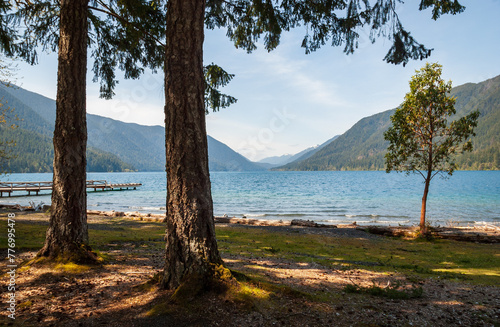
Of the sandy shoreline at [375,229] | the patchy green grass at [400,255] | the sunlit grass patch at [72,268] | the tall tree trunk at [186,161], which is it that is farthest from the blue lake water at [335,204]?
the tall tree trunk at [186,161]

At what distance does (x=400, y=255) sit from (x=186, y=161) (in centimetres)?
931

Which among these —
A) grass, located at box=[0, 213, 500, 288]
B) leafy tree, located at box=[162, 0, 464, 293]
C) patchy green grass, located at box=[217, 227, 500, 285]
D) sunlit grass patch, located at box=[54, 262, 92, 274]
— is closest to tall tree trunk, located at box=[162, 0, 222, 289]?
leafy tree, located at box=[162, 0, 464, 293]

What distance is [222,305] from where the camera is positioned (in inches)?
143

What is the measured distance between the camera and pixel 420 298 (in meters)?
4.65

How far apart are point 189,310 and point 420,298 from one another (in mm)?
3822

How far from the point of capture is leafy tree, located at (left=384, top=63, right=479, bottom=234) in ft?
45.2

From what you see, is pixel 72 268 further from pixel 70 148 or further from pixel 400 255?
pixel 400 255

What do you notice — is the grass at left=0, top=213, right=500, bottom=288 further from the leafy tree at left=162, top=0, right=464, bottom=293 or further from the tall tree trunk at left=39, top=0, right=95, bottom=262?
the leafy tree at left=162, top=0, right=464, bottom=293

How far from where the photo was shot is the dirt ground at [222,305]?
345 centimetres

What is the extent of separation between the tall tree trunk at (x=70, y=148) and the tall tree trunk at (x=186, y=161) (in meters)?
2.66

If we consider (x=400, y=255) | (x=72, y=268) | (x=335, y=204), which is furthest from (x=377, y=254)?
(x=335, y=204)

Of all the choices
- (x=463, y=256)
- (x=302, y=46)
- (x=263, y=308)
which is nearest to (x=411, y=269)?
(x=463, y=256)

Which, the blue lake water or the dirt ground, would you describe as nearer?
the dirt ground

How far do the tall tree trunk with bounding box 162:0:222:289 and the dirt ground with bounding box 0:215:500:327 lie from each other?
0.44 meters
